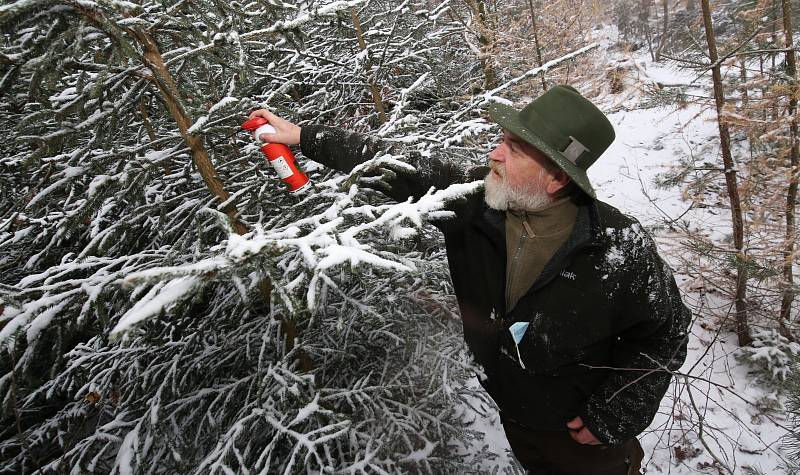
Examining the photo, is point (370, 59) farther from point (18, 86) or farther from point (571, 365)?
point (571, 365)

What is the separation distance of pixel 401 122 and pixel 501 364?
2.34m

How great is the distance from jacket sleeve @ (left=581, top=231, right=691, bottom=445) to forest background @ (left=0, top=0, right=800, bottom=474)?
0.20 meters

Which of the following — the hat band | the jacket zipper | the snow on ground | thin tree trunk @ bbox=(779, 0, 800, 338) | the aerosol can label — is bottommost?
the snow on ground

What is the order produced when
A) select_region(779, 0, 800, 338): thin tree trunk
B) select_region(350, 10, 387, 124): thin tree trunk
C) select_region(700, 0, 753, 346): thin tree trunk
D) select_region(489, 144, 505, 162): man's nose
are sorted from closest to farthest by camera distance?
select_region(489, 144, 505, 162): man's nose < select_region(779, 0, 800, 338): thin tree trunk < select_region(700, 0, 753, 346): thin tree trunk < select_region(350, 10, 387, 124): thin tree trunk

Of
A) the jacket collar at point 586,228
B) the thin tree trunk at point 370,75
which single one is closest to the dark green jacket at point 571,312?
the jacket collar at point 586,228

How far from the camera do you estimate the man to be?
2.06m

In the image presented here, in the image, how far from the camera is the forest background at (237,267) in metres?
1.78

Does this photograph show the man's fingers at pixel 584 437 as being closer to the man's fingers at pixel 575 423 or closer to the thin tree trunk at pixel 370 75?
the man's fingers at pixel 575 423

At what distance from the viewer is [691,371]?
2.68 metres

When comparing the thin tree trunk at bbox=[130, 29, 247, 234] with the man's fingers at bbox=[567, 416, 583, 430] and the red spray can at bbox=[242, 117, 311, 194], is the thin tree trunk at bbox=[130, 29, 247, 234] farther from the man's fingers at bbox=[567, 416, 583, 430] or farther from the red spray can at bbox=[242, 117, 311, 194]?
the man's fingers at bbox=[567, 416, 583, 430]

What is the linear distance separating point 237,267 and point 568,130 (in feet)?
5.99

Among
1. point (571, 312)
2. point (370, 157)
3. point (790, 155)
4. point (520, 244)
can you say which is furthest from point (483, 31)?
point (571, 312)

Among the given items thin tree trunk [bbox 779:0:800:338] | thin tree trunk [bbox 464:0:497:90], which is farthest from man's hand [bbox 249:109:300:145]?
thin tree trunk [bbox 464:0:497:90]

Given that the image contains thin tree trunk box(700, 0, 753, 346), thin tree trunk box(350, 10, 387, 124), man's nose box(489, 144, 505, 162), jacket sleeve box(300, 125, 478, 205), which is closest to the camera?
man's nose box(489, 144, 505, 162)
